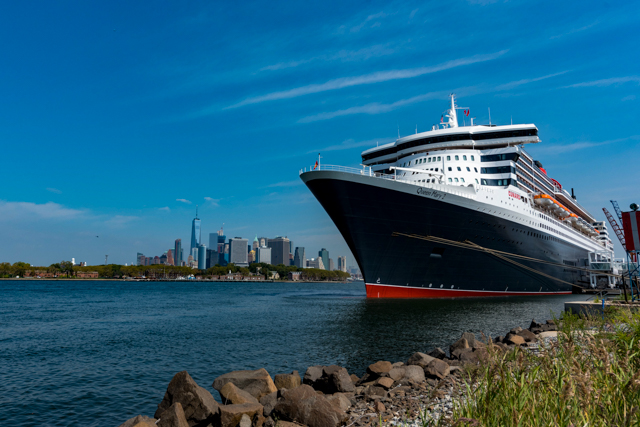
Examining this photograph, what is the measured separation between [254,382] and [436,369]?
5073mm

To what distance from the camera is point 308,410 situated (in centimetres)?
794

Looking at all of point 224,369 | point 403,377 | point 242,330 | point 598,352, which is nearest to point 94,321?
point 242,330

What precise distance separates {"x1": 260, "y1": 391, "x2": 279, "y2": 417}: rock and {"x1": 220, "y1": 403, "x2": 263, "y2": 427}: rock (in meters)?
0.23

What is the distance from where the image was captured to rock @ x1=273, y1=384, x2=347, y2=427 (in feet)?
24.9

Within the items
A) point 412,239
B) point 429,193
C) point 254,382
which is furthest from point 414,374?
point 412,239

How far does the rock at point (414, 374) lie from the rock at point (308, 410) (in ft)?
10.4

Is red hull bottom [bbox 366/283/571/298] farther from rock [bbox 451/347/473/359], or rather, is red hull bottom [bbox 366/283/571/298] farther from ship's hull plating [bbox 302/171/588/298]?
rock [bbox 451/347/473/359]

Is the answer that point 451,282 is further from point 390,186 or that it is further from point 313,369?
point 313,369

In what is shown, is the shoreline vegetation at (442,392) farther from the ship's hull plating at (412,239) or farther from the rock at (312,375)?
the ship's hull plating at (412,239)

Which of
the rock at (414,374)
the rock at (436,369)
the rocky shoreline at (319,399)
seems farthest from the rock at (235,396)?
the rock at (436,369)

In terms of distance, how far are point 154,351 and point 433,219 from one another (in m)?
24.1

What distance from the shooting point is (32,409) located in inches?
424

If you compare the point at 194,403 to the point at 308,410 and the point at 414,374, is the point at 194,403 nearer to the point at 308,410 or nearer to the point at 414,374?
the point at 308,410

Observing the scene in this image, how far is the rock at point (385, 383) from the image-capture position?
987 centimetres
